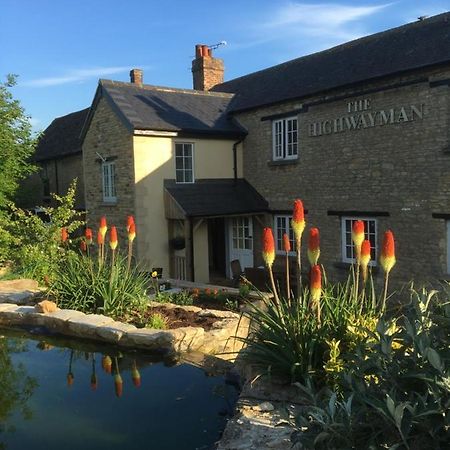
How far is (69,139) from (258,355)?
73.1 ft

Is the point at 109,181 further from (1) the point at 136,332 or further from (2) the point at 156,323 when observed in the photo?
A: (1) the point at 136,332

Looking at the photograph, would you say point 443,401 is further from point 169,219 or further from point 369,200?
point 169,219

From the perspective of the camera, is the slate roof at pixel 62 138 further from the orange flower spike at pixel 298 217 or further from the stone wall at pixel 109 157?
the orange flower spike at pixel 298 217

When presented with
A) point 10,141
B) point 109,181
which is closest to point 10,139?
point 10,141

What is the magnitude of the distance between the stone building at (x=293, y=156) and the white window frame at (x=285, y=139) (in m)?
0.03

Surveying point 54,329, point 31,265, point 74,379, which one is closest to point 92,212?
point 31,265

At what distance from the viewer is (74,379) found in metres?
5.67

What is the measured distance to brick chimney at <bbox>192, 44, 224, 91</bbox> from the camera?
73.2 feet

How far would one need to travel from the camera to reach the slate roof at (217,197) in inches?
594

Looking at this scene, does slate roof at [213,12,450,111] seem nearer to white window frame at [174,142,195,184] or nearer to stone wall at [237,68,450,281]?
stone wall at [237,68,450,281]

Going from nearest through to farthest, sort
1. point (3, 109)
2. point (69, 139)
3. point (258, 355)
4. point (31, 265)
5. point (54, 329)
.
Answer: point (258, 355), point (54, 329), point (31, 265), point (3, 109), point (69, 139)

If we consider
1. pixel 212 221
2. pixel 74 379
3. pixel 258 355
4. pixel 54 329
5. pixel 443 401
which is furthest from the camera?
pixel 212 221

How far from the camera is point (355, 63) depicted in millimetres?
14102

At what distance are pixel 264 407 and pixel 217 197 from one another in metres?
11.9
